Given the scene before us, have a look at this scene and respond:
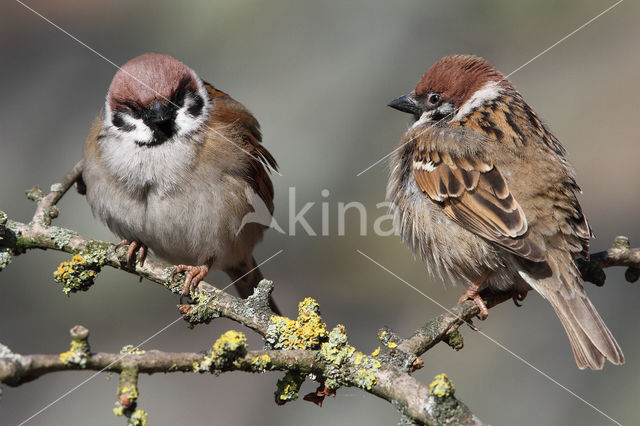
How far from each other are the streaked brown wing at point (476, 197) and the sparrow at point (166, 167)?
2.62 ft

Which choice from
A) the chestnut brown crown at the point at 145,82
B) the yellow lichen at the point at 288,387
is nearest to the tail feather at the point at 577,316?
the yellow lichen at the point at 288,387

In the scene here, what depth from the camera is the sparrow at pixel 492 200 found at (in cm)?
269

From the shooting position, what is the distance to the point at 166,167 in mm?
2838

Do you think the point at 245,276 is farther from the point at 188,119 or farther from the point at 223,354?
the point at 223,354

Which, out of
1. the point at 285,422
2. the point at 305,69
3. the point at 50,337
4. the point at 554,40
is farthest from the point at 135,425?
the point at 554,40

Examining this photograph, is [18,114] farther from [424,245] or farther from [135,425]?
[135,425]

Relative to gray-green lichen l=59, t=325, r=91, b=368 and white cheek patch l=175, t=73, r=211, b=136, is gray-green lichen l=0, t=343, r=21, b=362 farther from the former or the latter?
white cheek patch l=175, t=73, r=211, b=136

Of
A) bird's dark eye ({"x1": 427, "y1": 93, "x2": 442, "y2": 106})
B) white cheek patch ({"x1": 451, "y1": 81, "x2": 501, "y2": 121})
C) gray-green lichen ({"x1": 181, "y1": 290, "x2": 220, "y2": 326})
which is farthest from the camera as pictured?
bird's dark eye ({"x1": 427, "y1": 93, "x2": 442, "y2": 106})

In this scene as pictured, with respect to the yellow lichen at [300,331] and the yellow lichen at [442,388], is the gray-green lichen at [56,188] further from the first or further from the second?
the yellow lichen at [442,388]

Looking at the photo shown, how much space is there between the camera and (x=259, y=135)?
3484 millimetres

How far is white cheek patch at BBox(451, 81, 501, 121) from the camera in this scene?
3.15 m

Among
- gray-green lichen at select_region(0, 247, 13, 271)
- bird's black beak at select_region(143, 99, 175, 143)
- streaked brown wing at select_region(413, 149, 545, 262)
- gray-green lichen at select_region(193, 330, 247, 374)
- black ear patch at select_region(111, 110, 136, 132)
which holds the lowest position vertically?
gray-green lichen at select_region(193, 330, 247, 374)

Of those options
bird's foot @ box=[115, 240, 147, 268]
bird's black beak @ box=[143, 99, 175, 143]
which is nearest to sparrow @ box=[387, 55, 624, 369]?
bird's black beak @ box=[143, 99, 175, 143]

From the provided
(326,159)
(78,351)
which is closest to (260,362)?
(78,351)
